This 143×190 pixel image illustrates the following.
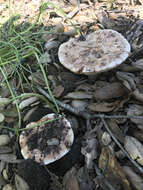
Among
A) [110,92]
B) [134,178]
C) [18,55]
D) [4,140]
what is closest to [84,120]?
[110,92]

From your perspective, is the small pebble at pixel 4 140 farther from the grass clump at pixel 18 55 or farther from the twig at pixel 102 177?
the twig at pixel 102 177

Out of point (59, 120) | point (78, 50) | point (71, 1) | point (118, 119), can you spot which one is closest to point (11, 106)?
point (59, 120)

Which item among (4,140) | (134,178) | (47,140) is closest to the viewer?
(134,178)

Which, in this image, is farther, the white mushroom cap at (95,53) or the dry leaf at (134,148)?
the white mushroom cap at (95,53)

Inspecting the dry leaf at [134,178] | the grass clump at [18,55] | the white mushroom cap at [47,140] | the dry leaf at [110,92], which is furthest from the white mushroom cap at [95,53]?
the dry leaf at [134,178]

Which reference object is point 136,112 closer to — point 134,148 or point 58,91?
point 134,148

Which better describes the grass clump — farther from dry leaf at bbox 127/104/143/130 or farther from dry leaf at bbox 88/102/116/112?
dry leaf at bbox 127/104/143/130

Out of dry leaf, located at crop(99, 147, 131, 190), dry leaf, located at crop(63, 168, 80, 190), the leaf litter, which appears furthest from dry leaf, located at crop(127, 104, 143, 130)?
dry leaf, located at crop(63, 168, 80, 190)
